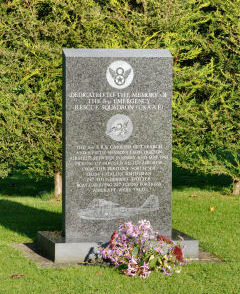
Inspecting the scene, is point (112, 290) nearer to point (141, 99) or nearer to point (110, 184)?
point (110, 184)

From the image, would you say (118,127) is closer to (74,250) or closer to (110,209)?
(110,209)

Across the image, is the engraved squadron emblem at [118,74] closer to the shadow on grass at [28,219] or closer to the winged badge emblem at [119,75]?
the winged badge emblem at [119,75]

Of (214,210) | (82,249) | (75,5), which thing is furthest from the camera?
(75,5)

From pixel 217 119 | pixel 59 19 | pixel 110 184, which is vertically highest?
pixel 59 19

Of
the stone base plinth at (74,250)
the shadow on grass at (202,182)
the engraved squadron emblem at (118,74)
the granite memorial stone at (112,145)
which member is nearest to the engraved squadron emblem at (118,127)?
the granite memorial stone at (112,145)

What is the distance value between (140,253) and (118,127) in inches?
60.3

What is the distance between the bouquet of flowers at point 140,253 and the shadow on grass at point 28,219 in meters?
1.87

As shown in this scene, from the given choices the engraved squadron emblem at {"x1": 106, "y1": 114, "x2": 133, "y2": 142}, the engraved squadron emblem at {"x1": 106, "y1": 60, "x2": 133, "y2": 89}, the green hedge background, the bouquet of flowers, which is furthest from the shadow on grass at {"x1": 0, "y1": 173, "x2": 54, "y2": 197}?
the bouquet of flowers

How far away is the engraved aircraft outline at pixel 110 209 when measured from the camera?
24.1ft

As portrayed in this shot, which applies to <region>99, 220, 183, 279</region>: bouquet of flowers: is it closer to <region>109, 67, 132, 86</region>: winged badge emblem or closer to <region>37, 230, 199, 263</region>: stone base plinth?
<region>37, 230, 199, 263</region>: stone base plinth

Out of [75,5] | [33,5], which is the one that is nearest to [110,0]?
[75,5]

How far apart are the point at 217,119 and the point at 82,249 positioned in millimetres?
5211

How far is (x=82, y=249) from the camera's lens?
23.5 feet

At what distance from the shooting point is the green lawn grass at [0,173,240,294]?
6.12 metres
